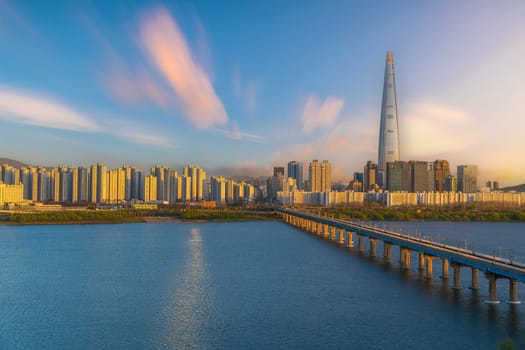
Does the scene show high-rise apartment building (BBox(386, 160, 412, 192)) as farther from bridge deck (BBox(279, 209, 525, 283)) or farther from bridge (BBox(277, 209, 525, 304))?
bridge deck (BBox(279, 209, 525, 283))

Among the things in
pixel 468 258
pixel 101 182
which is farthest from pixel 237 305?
pixel 101 182

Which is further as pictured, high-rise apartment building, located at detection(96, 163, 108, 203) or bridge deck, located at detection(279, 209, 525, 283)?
high-rise apartment building, located at detection(96, 163, 108, 203)

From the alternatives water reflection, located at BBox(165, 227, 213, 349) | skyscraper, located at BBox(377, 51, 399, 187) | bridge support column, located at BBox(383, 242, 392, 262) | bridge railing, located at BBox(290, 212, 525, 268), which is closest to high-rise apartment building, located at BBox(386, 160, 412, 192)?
skyscraper, located at BBox(377, 51, 399, 187)

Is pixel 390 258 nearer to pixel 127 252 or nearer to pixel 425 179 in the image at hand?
pixel 127 252

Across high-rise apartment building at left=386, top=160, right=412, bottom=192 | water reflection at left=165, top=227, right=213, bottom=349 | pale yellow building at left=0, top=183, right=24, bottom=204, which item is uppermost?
high-rise apartment building at left=386, top=160, right=412, bottom=192

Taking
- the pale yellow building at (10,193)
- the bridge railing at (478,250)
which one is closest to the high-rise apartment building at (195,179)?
the pale yellow building at (10,193)

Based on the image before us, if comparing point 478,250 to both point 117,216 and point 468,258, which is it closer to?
point 468,258

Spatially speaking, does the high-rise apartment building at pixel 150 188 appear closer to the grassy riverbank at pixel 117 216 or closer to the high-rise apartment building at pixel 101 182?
the high-rise apartment building at pixel 101 182
